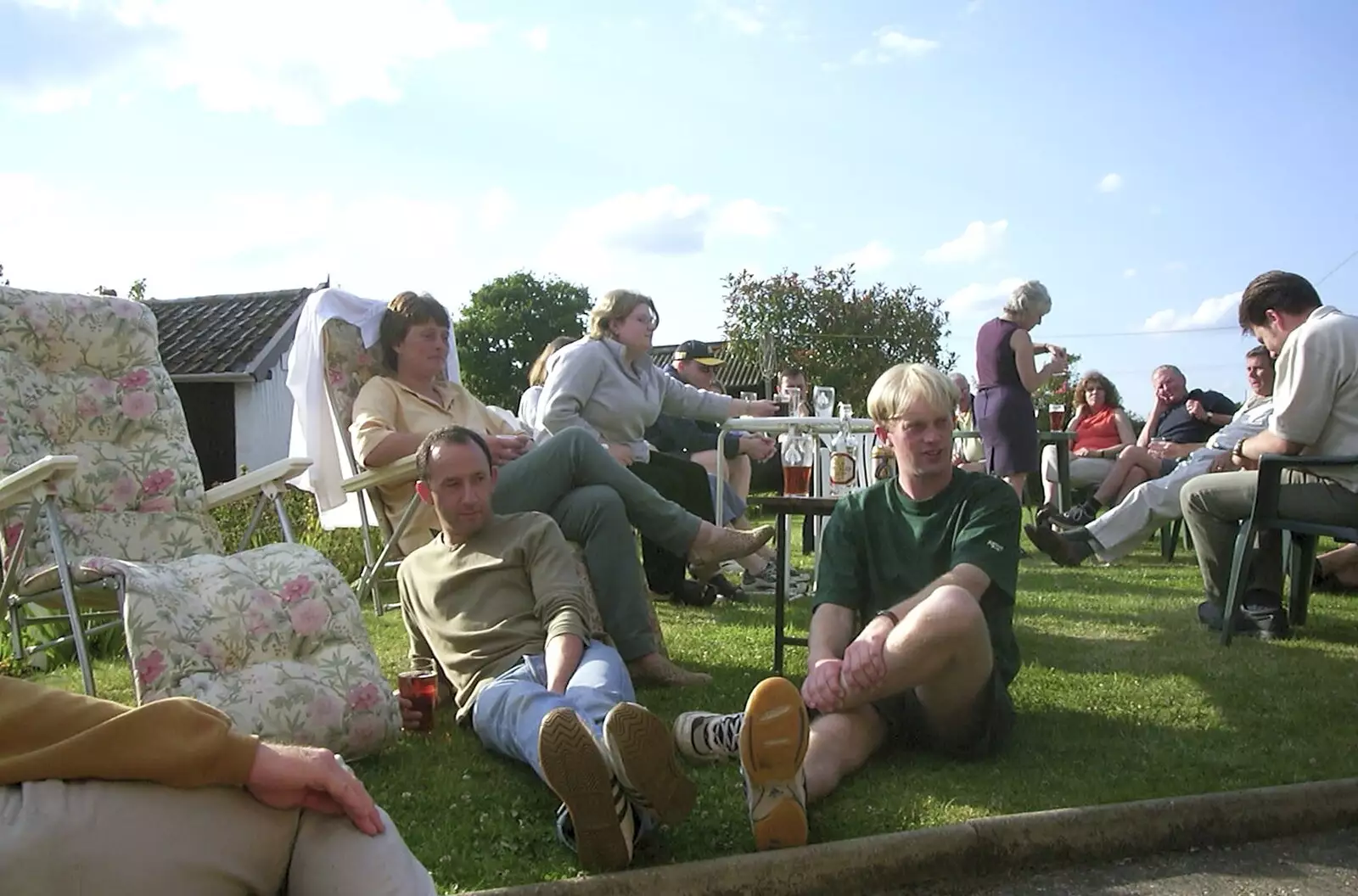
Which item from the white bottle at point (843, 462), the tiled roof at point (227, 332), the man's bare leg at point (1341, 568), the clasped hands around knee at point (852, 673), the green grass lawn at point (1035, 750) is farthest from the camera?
the tiled roof at point (227, 332)

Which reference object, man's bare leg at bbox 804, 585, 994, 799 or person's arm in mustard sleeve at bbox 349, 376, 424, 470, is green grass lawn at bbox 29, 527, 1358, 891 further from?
person's arm in mustard sleeve at bbox 349, 376, 424, 470

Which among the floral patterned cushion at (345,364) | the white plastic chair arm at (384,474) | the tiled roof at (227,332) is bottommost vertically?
the white plastic chair arm at (384,474)

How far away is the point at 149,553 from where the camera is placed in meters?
4.33

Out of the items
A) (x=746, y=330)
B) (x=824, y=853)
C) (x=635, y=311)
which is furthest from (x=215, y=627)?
(x=746, y=330)

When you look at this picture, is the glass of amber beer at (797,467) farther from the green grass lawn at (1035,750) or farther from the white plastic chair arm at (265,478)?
the white plastic chair arm at (265,478)

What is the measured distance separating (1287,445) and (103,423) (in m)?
4.28

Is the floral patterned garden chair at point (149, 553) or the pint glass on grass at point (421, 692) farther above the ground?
the floral patterned garden chair at point (149, 553)

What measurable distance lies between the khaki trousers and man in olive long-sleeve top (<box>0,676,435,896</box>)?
371 centimetres

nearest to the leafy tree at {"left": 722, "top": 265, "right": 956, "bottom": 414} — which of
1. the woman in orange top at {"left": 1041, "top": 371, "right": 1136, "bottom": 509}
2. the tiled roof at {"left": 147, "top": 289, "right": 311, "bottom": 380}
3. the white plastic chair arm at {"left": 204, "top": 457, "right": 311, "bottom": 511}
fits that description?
the tiled roof at {"left": 147, "top": 289, "right": 311, "bottom": 380}

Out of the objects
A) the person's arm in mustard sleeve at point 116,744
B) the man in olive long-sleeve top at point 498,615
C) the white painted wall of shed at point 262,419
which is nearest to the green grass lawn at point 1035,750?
the man in olive long-sleeve top at point 498,615

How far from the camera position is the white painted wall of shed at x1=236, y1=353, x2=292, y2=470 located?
961 inches

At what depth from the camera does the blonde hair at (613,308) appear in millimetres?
5367

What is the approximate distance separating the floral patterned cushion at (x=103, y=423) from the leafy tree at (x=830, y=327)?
74.1ft

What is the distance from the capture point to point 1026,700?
3.70m
